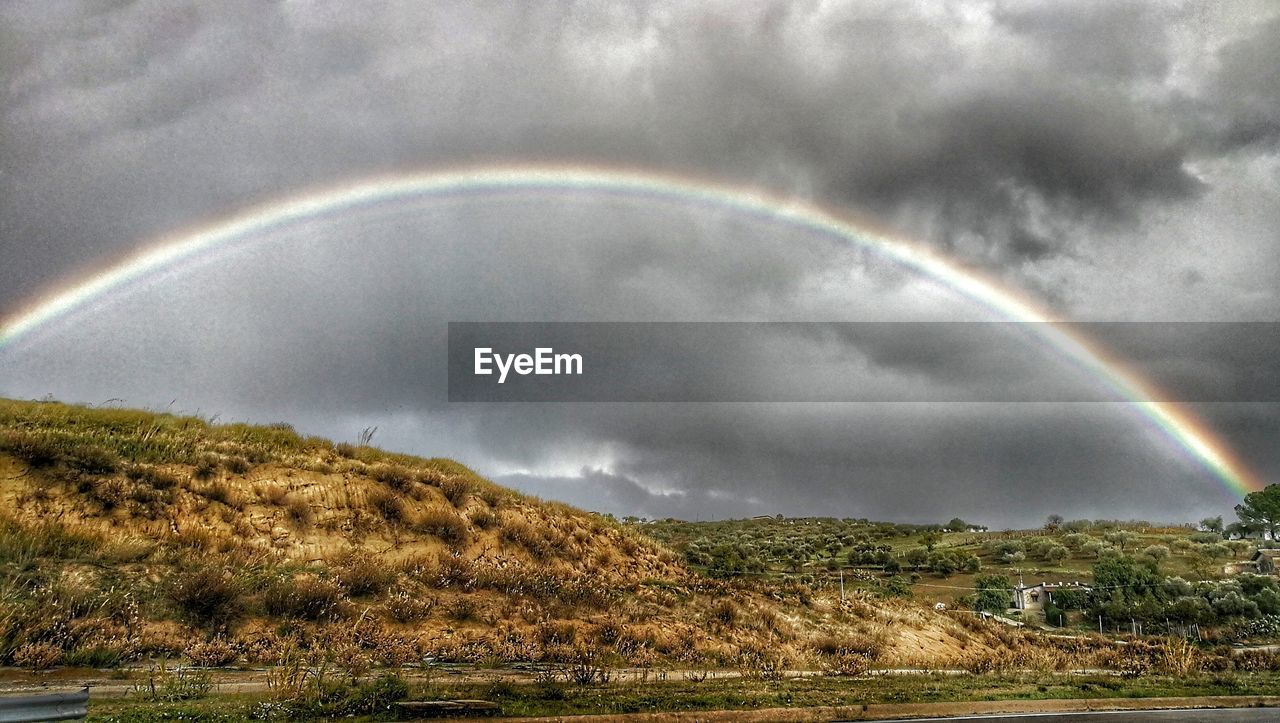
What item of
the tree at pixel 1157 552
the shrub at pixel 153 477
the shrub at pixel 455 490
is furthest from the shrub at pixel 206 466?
the tree at pixel 1157 552

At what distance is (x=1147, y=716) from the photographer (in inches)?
664

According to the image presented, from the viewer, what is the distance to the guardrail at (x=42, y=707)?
7848 millimetres

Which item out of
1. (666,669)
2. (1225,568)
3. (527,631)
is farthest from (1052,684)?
(1225,568)

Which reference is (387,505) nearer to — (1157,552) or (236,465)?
(236,465)

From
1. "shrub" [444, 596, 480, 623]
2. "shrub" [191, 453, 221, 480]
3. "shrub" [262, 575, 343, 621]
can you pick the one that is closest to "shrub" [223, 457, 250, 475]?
"shrub" [191, 453, 221, 480]

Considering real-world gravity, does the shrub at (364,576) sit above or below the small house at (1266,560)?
above

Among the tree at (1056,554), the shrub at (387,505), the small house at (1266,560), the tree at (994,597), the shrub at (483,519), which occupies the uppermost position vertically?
the shrub at (387,505)

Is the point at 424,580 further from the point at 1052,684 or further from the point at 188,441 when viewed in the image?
the point at 1052,684

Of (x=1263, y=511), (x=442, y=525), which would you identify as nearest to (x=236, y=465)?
(x=442, y=525)

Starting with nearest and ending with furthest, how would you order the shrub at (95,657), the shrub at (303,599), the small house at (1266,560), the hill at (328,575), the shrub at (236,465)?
the shrub at (95,657) → the hill at (328,575) → the shrub at (303,599) → the shrub at (236,465) → the small house at (1266,560)

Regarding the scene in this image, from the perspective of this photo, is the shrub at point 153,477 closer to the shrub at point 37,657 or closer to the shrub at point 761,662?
the shrub at point 37,657

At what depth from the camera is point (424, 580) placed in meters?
24.8

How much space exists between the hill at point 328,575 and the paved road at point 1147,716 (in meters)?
6.30

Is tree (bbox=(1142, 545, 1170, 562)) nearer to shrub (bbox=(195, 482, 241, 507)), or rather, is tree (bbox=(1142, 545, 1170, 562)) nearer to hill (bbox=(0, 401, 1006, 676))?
hill (bbox=(0, 401, 1006, 676))
